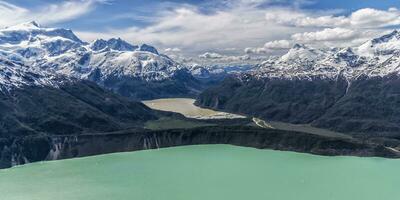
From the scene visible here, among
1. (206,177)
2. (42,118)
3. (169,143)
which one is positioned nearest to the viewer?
(206,177)

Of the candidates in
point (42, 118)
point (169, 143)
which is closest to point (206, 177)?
point (169, 143)

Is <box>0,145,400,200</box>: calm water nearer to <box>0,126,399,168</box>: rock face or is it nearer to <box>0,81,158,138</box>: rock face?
<box>0,126,399,168</box>: rock face

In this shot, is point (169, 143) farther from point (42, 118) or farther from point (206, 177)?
point (206, 177)

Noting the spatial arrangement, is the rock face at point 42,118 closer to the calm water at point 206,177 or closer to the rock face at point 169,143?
the rock face at point 169,143

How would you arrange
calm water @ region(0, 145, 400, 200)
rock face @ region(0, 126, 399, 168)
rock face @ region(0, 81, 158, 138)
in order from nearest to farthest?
calm water @ region(0, 145, 400, 200)
rock face @ region(0, 126, 399, 168)
rock face @ region(0, 81, 158, 138)

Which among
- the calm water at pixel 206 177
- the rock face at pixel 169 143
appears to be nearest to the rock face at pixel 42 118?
the rock face at pixel 169 143

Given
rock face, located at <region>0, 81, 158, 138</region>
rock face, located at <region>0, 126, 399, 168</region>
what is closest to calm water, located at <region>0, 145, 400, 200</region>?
rock face, located at <region>0, 126, 399, 168</region>
